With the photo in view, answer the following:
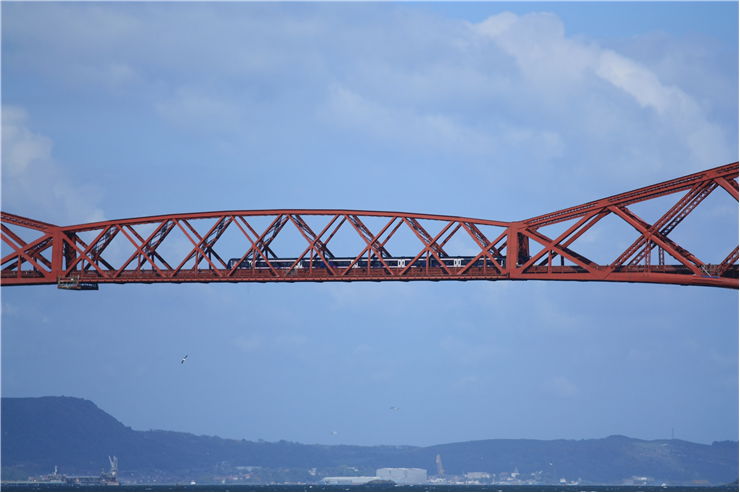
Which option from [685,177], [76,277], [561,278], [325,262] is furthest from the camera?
[76,277]

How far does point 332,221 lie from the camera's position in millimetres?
110812

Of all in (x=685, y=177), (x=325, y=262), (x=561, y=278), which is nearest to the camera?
(x=685, y=177)

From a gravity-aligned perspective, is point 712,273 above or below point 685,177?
below

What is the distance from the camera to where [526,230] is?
105500mm

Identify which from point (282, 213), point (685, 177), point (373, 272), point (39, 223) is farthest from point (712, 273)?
point (39, 223)

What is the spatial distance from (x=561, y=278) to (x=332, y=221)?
20018mm

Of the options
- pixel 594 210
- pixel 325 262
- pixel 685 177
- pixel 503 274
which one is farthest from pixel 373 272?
pixel 685 177

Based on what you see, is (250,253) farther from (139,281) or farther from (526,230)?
(526,230)

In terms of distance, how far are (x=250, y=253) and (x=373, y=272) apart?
11.3 metres

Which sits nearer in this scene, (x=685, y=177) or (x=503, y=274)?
(x=685, y=177)

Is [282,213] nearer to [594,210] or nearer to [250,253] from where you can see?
[250,253]

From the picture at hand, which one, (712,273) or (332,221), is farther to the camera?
(332,221)

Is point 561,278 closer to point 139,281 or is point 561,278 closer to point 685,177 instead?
point 685,177

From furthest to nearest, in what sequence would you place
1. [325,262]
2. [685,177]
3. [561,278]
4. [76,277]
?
1. [76,277]
2. [325,262]
3. [561,278]
4. [685,177]
